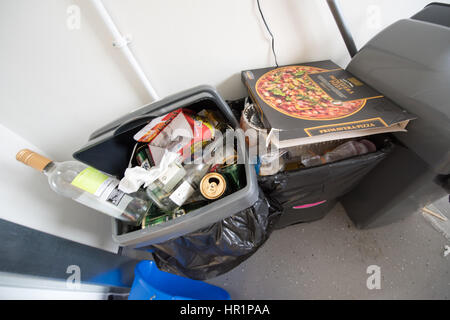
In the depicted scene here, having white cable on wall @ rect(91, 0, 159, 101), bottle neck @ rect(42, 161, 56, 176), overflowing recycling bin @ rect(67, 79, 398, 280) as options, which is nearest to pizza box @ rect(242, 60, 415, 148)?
overflowing recycling bin @ rect(67, 79, 398, 280)

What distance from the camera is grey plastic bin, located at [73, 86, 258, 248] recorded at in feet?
1.26

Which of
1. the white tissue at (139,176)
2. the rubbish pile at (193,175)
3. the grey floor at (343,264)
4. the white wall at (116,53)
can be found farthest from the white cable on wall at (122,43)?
the grey floor at (343,264)

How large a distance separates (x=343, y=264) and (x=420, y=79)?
773 mm

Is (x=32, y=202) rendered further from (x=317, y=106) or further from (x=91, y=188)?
(x=317, y=106)

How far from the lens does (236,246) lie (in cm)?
53

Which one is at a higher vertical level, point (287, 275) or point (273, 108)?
point (273, 108)

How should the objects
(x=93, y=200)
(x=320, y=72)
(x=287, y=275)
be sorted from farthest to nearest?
(x=287, y=275) → (x=320, y=72) → (x=93, y=200)

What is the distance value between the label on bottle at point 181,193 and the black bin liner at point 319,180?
216mm

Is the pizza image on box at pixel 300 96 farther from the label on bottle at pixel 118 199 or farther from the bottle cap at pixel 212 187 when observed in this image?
the label on bottle at pixel 118 199

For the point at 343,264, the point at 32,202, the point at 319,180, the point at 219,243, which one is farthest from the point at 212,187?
the point at 343,264

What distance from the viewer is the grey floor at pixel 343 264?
2.39 feet
